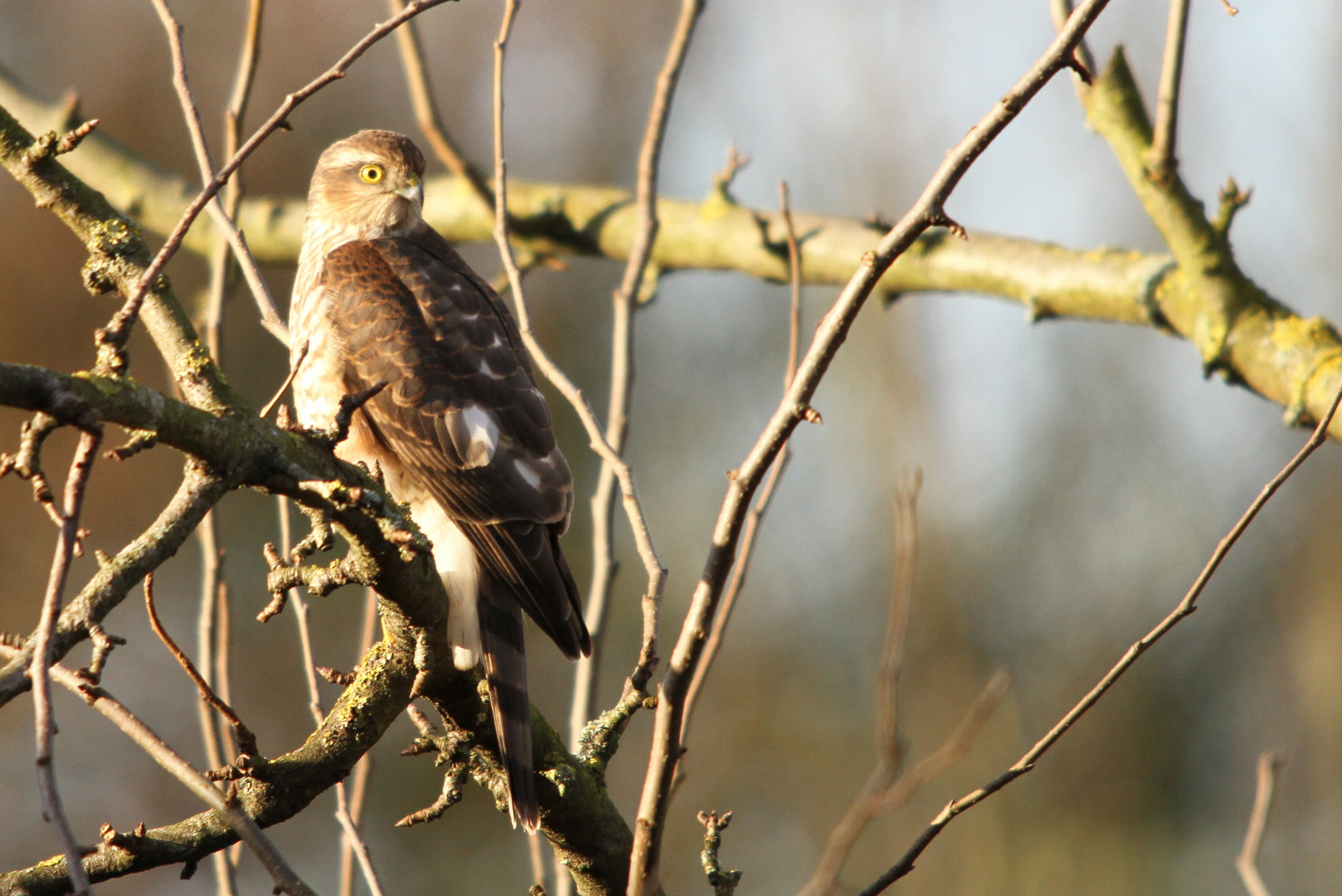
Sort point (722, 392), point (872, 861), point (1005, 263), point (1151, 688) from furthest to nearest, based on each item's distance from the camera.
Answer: point (722, 392)
point (1151, 688)
point (872, 861)
point (1005, 263)

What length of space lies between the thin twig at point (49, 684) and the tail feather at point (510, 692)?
1312 millimetres

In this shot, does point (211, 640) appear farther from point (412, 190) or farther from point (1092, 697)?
point (1092, 697)

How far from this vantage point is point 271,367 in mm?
9406

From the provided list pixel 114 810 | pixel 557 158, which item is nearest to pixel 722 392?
pixel 557 158

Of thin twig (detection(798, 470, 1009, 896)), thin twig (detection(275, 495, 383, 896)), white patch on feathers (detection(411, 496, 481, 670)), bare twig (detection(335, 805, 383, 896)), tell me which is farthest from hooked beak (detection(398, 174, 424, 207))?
bare twig (detection(335, 805, 383, 896))

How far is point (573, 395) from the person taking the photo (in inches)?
109

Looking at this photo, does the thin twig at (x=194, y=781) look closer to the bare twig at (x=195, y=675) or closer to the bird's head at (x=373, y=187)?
the bare twig at (x=195, y=675)

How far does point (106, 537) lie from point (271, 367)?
6.01 feet

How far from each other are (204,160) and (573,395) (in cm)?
92

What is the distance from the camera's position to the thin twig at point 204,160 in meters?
2.39

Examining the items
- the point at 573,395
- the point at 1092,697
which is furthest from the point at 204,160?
the point at 1092,697

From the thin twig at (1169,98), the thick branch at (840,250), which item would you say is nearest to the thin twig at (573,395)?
the thick branch at (840,250)

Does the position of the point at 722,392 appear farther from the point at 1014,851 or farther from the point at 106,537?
the point at 106,537

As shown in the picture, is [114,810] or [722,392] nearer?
[114,810]
